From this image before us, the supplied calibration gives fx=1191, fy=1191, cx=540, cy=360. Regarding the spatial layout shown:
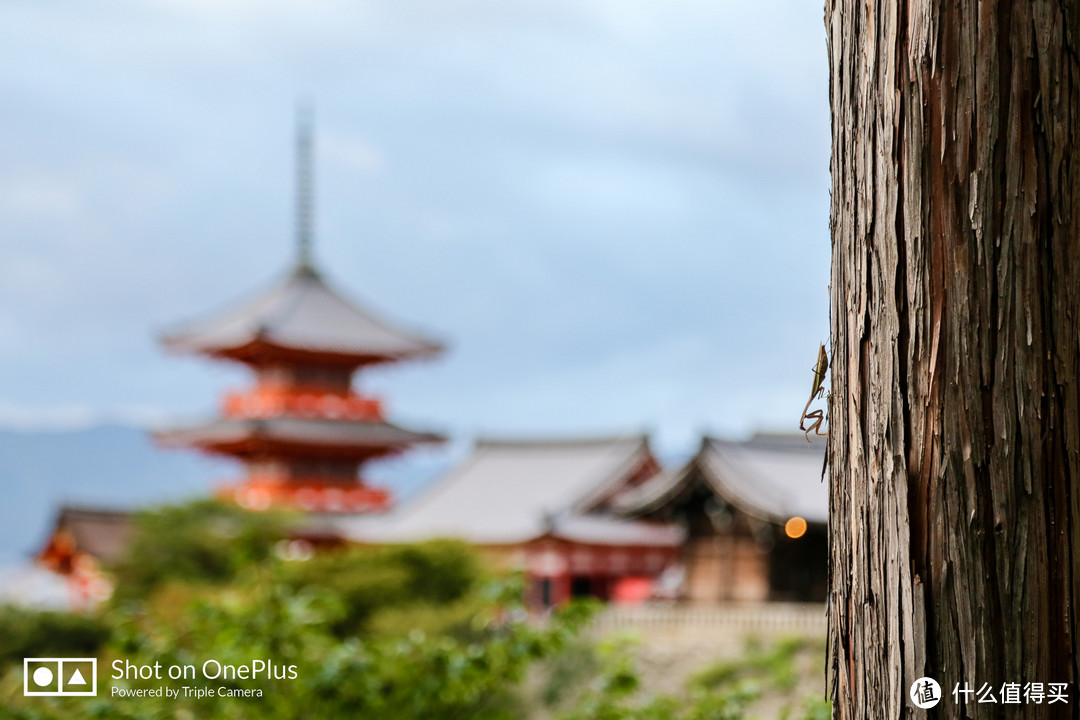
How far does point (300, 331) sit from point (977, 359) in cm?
2155

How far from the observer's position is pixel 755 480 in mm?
14484

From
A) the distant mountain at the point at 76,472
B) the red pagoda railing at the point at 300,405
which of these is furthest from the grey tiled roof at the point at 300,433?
the distant mountain at the point at 76,472

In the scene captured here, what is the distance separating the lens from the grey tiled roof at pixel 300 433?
2080 centimetres

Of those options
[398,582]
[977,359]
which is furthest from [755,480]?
[977,359]

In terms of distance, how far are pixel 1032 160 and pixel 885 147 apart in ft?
0.50

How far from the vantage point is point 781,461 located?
15758 mm

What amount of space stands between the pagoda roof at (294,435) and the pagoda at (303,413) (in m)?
0.02

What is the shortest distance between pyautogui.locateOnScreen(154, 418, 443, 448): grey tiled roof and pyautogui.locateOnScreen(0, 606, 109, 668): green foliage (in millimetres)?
5422

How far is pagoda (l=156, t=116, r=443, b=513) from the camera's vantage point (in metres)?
21.1

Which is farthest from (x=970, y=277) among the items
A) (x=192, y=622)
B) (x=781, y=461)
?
(x=781, y=461)

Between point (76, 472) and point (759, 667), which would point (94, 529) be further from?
point (76, 472)

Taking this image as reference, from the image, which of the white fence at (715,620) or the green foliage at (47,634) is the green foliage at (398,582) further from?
the green foliage at (47,634)

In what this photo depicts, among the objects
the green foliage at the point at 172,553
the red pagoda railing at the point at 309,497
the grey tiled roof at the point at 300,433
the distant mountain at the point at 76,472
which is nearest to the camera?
the green foliage at the point at 172,553

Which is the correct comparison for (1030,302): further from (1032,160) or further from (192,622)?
(192,622)
